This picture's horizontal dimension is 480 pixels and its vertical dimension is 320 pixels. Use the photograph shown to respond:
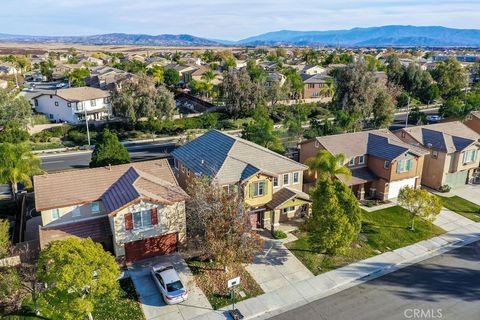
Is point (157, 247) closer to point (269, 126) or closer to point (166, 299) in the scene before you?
point (166, 299)

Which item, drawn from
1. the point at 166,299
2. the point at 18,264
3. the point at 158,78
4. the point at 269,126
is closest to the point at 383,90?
the point at 269,126

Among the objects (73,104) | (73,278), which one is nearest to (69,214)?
(73,278)

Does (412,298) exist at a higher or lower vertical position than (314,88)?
lower

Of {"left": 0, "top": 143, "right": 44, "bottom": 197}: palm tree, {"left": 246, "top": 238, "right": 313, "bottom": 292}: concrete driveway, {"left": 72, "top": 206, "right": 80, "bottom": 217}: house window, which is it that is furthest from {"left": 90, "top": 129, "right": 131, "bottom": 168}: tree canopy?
{"left": 246, "top": 238, "right": 313, "bottom": 292}: concrete driveway

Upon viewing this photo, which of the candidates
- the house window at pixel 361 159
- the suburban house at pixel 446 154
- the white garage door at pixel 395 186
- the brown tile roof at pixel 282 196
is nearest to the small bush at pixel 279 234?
the brown tile roof at pixel 282 196

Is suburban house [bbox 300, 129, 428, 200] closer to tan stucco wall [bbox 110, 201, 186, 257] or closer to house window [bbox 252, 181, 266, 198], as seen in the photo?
house window [bbox 252, 181, 266, 198]

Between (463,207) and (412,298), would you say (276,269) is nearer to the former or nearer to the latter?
(412,298)

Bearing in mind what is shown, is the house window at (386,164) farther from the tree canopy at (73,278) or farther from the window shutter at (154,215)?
the tree canopy at (73,278)
